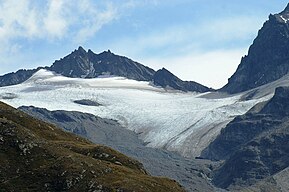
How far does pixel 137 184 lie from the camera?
92188 mm

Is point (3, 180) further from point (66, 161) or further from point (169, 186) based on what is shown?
point (169, 186)

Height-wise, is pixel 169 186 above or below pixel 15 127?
below

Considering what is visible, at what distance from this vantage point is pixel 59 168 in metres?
96.2

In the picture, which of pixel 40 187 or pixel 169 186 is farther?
pixel 169 186

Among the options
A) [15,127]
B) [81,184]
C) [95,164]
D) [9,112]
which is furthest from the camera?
[9,112]

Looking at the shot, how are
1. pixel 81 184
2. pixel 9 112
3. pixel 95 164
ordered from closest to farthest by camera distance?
pixel 81 184 → pixel 95 164 → pixel 9 112

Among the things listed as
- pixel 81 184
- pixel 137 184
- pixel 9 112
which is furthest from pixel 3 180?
pixel 9 112

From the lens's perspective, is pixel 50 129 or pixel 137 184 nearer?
pixel 137 184

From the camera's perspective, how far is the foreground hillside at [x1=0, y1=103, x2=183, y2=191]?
92188 millimetres

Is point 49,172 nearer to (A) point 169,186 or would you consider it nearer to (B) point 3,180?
(B) point 3,180

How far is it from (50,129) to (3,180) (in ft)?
115

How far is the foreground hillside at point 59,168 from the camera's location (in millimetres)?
92188

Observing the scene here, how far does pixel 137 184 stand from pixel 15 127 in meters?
25.3

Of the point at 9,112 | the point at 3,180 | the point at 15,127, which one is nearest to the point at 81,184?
the point at 3,180
